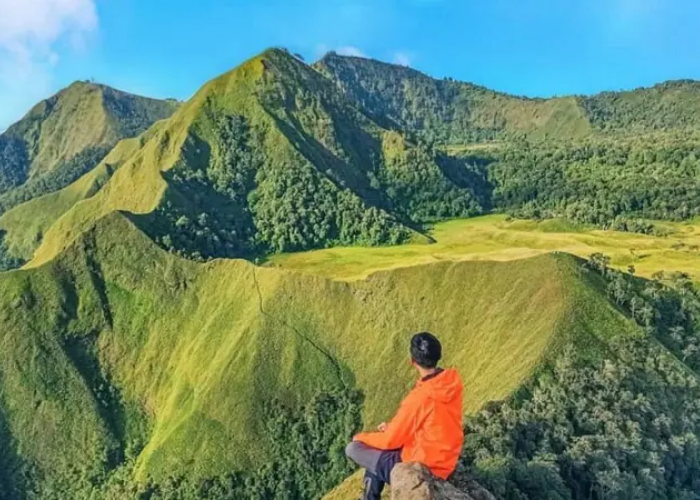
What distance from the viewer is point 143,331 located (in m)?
128

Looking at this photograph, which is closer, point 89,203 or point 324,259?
point 324,259

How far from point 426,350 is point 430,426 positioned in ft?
7.56

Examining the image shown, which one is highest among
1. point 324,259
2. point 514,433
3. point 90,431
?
point 324,259

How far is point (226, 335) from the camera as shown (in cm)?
11862

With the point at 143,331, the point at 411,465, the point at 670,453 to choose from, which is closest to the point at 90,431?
the point at 143,331

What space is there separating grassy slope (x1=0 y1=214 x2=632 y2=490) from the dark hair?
65.6 m

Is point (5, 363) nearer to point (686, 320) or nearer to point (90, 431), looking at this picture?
point (90, 431)

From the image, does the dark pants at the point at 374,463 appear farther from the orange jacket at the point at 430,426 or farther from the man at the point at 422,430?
the orange jacket at the point at 430,426

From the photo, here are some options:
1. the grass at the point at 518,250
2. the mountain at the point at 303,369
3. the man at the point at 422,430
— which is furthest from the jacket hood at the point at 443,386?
the grass at the point at 518,250

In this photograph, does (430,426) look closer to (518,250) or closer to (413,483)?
(413,483)

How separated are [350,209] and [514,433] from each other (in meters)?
120

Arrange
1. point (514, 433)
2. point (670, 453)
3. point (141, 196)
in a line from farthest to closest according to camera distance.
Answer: point (141, 196) < point (670, 453) < point (514, 433)

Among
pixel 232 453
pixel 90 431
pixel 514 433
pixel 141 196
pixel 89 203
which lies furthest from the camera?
pixel 89 203

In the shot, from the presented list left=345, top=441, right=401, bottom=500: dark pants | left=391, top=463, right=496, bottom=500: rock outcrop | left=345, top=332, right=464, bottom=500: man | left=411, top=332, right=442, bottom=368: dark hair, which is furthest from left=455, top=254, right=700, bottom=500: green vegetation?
left=411, top=332, right=442, bottom=368: dark hair
